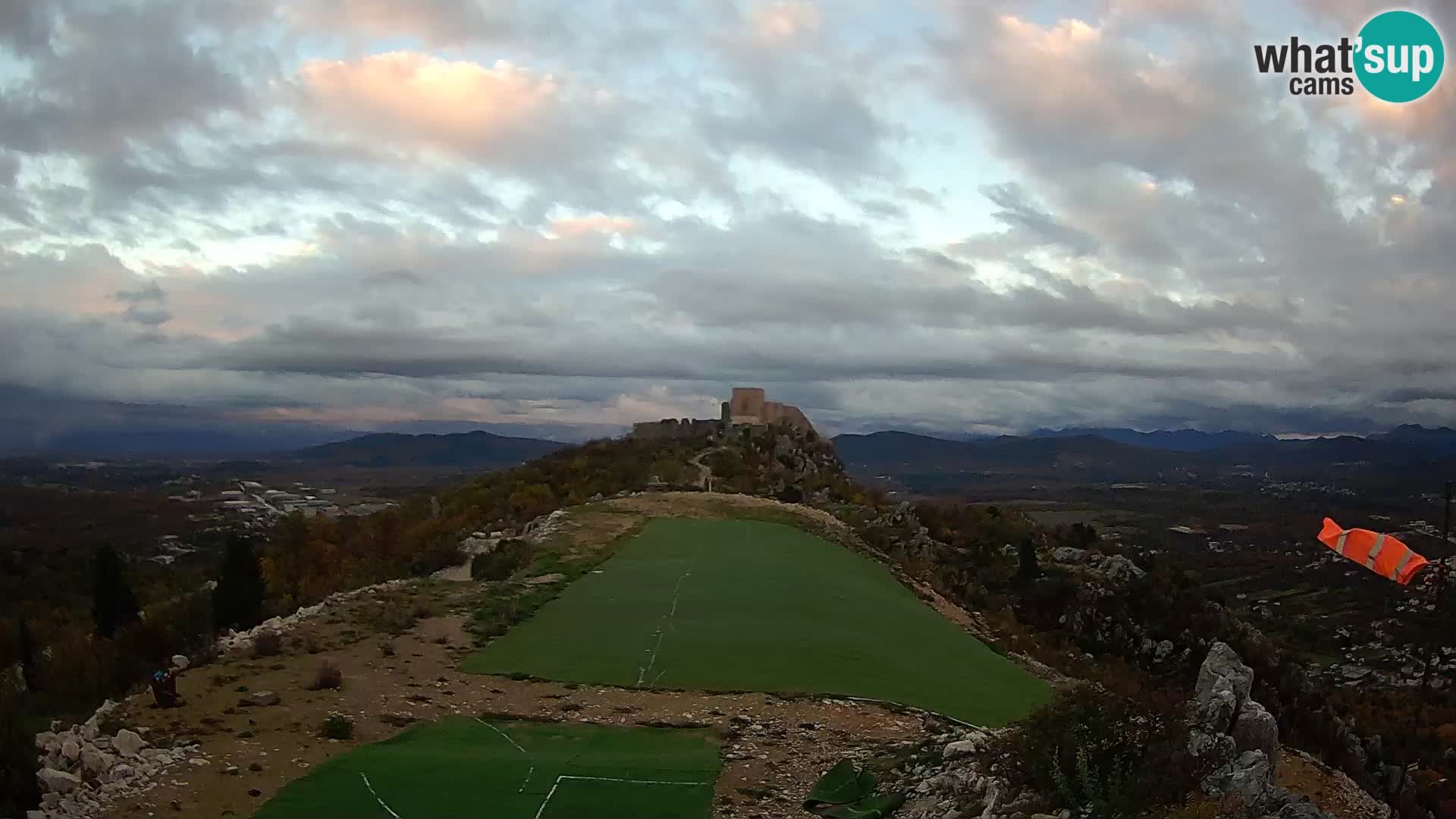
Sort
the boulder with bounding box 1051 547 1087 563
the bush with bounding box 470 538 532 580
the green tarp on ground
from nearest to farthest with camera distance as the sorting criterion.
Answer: the green tarp on ground → the bush with bounding box 470 538 532 580 → the boulder with bounding box 1051 547 1087 563

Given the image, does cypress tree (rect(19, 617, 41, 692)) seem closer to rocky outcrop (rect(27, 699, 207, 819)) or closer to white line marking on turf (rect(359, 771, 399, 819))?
rocky outcrop (rect(27, 699, 207, 819))

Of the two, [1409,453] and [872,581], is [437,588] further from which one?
[1409,453]

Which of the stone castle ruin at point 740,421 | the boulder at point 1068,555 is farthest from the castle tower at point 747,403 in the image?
the boulder at point 1068,555

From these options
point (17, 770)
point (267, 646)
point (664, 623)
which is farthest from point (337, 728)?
point (664, 623)

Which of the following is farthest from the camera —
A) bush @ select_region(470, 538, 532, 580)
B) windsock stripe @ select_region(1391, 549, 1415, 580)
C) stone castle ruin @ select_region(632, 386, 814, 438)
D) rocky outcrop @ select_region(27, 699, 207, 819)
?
stone castle ruin @ select_region(632, 386, 814, 438)

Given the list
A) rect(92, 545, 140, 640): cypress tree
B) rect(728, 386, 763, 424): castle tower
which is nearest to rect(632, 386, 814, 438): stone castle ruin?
rect(728, 386, 763, 424): castle tower

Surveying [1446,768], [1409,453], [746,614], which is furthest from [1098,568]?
[1409,453]

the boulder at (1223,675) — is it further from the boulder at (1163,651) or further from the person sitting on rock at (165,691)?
the boulder at (1163,651)

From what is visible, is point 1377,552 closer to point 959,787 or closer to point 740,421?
point 959,787
